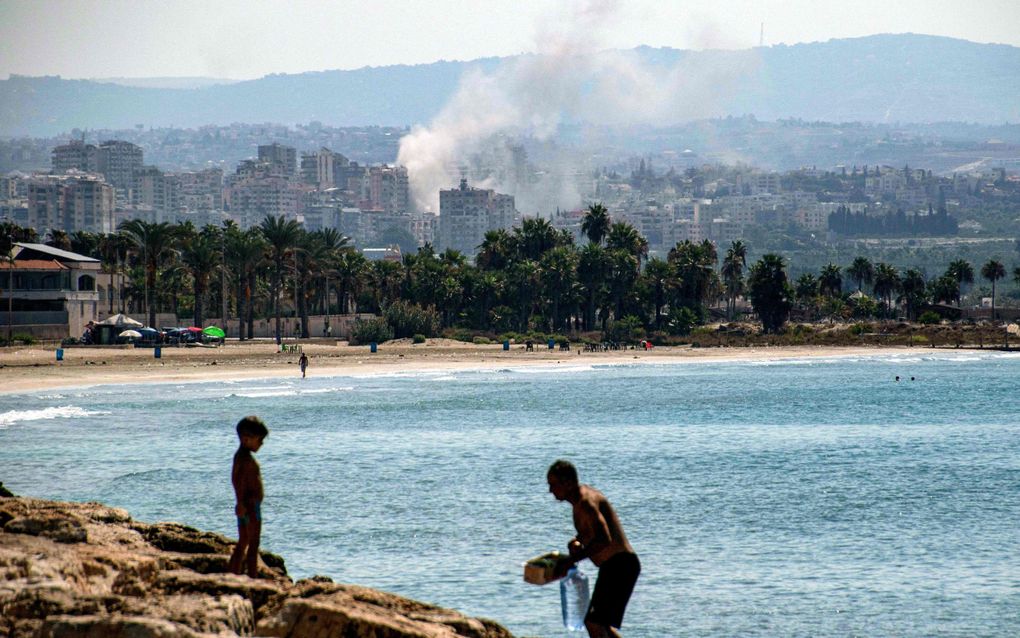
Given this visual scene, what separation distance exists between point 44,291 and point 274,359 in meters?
19.5

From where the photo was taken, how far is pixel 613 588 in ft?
33.7

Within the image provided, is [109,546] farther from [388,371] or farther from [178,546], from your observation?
[388,371]

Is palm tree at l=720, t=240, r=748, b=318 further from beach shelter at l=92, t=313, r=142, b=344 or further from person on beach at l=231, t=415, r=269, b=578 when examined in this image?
person on beach at l=231, t=415, r=269, b=578

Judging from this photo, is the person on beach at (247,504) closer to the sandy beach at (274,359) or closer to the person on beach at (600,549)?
the person on beach at (600,549)

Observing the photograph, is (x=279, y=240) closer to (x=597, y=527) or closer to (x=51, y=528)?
(x=51, y=528)

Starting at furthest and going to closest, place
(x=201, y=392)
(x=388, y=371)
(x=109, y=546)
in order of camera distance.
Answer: (x=388, y=371) → (x=201, y=392) → (x=109, y=546)

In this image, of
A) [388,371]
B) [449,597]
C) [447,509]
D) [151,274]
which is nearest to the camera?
[449,597]

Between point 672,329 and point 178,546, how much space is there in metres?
89.9

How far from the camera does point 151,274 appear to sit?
3659 inches

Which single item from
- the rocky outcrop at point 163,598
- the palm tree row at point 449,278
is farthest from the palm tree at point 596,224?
the rocky outcrop at point 163,598

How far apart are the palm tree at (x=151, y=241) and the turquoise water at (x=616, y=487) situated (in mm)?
33251

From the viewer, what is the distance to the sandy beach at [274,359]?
205ft

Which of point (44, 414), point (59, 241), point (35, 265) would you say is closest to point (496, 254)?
point (59, 241)

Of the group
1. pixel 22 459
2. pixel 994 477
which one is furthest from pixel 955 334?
pixel 22 459
